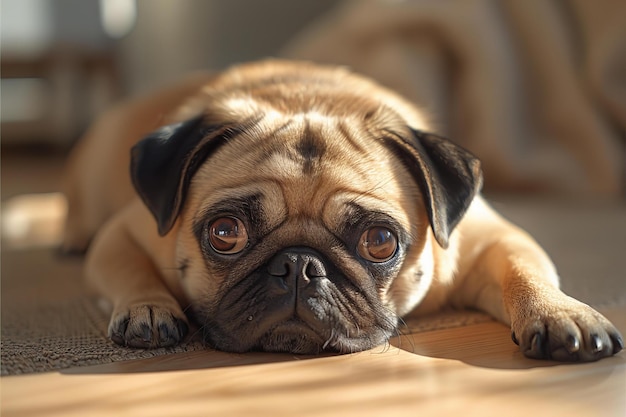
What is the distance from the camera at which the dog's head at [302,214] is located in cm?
174

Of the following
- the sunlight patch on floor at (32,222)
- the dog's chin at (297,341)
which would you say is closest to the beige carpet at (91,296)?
the dog's chin at (297,341)

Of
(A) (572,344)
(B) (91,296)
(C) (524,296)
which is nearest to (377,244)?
(C) (524,296)

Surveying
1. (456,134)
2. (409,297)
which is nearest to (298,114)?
(409,297)

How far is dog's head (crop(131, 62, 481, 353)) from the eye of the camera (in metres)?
1.74

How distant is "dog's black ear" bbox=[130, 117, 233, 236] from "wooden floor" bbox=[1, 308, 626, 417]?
392 millimetres

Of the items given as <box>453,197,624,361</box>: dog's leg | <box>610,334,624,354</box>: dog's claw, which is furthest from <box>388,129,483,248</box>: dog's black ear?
<box>610,334,624,354</box>: dog's claw

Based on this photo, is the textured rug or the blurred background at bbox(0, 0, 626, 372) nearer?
the textured rug

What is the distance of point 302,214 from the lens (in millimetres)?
1837

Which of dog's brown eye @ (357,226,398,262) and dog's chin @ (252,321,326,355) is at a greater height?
dog's brown eye @ (357,226,398,262)

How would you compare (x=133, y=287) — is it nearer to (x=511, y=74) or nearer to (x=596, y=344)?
(x=596, y=344)

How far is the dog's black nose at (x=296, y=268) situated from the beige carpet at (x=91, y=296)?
0.98ft

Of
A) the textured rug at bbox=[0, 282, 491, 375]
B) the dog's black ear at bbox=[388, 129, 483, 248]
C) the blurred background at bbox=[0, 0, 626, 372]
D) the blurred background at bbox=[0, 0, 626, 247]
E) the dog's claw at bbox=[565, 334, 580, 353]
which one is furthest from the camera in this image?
the blurred background at bbox=[0, 0, 626, 247]

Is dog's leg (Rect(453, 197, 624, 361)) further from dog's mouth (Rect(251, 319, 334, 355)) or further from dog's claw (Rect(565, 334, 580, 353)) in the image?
dog's mouth (Rect(251, 319, 334, 355))

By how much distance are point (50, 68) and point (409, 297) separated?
9.05 m
